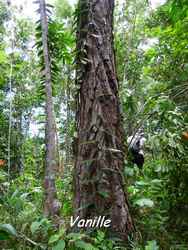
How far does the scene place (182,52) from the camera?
3160 mm

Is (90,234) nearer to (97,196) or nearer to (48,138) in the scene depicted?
(97,196)

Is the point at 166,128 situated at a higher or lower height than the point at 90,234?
higher

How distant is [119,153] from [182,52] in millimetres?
1679

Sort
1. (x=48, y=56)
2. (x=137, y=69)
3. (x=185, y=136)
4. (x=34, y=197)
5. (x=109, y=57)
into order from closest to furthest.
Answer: (x=109, y=57)
(x=185, y=136)
(x=48, y=56)
(x=34, y=197)
(x=137, y=69)

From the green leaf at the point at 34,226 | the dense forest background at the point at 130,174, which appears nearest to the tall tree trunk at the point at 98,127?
the dense forest background at the point at 130,174

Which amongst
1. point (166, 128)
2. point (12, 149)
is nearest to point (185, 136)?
point (166, 128)

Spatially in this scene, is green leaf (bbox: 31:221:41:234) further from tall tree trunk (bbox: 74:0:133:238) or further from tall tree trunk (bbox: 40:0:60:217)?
tall tree trunk (bbox: 40:0:60:217)

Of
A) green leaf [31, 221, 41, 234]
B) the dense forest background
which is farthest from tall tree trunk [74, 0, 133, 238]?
green leaf [31, 221, 41, 234]

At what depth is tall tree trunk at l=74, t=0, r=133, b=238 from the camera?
1.78 metres

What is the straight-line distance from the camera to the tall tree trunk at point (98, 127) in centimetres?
178

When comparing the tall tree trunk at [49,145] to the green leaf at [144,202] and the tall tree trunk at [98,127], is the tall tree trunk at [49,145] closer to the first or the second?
the tall tree trunk at [98,127]

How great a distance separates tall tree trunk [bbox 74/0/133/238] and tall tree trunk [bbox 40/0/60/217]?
0.30 metres

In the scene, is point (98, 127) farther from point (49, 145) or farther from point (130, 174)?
point (49, 145)

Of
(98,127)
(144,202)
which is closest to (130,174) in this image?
(144,202)
